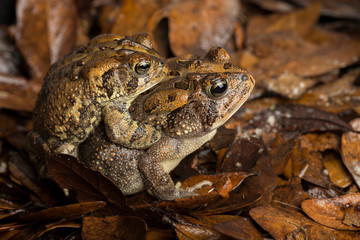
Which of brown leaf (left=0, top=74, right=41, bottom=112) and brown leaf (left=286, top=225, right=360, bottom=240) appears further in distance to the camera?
brown leaf (left=0, top=74, right=41, bottom=112)

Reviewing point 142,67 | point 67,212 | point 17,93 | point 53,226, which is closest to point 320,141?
point 142,67

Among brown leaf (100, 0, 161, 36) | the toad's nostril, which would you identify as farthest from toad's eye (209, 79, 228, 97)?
brown leaf (100, 0, 161, 36)

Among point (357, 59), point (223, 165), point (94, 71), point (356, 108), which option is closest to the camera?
point (94, 71)

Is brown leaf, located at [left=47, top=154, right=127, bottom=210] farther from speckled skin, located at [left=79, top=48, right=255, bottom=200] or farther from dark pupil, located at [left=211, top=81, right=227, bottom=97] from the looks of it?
dark pupil, located at [left=211, top=81, right=227, bottom=97]

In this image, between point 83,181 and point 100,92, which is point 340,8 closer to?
point 100,92

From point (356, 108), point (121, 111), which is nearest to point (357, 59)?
point (356, 108)

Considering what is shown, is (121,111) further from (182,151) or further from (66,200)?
(66,200)

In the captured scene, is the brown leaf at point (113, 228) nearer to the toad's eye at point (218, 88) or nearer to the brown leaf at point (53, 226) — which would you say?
the brown leaf at point (53, 226)
